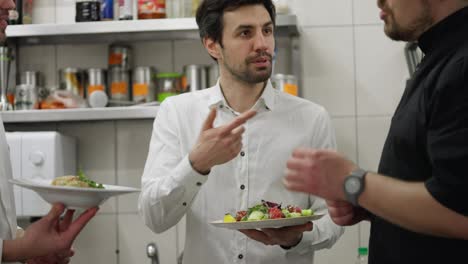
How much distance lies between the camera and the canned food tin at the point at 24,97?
3.04 m

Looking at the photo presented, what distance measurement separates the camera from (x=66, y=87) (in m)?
3.09

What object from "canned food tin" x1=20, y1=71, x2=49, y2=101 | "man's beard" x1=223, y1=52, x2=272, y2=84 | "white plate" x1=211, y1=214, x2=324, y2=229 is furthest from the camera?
"canned food tin" x1=20, y1=71, x2=49, y2=101

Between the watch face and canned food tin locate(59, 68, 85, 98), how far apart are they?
79.3 inches

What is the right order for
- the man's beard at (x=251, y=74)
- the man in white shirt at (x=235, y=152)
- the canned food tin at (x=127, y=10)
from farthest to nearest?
the canned food tin at (x=127, y=10) → the man's beard at (x=251, y=74) → the man in white shirt at (x=235, y=152)

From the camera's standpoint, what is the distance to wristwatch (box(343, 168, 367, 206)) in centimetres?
129

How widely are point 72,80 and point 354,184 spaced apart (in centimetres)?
204

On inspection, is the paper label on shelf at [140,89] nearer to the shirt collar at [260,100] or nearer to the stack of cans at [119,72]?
the stack of cans at [119,72]

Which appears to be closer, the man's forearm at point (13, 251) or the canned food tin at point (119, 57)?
the man's forearm at point (13, 251)

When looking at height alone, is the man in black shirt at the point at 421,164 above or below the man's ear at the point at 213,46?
below

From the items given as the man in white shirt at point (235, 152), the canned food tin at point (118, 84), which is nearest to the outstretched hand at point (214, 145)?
the man in white shirt at point (235, 152)

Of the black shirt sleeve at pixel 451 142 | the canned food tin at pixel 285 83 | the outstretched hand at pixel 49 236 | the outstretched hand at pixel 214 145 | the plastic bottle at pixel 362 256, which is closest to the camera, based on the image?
the black shirt sleeve at pixel 451 142

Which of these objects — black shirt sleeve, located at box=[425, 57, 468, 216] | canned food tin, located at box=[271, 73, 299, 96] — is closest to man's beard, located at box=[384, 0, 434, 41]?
black shirt sleeve, located at box=[425, 57, 468, 216]

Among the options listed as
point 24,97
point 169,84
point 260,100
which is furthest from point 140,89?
point 260,100

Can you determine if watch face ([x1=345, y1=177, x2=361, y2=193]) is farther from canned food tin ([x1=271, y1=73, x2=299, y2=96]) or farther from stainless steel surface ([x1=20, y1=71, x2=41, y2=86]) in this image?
stainless steel surface ([x1=20, y1=71, x2=41, y2=86])
